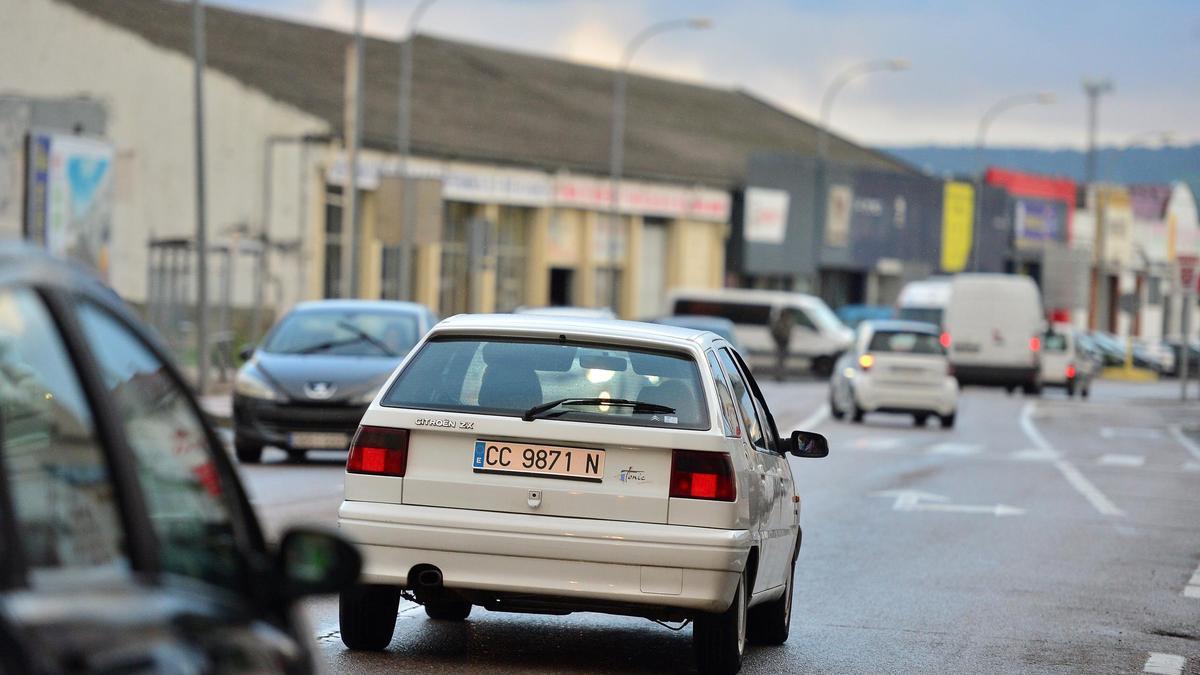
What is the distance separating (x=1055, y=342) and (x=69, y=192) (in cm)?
2668

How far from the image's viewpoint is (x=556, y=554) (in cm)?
797

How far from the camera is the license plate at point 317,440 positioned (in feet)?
62.3

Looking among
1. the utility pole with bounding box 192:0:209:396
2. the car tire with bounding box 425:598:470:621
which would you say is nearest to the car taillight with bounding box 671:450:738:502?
the car tire with bounding box 425:598:470:621

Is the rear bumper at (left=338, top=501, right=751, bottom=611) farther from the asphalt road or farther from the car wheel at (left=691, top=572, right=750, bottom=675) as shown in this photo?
the asphalt road

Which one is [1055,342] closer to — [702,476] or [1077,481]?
[1077,481]

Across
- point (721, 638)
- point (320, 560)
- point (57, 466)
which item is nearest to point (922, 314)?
point (721, 638)

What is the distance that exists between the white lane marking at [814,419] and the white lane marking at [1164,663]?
61.7 feet

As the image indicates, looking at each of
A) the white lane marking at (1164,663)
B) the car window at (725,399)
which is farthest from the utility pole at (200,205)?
the white lane marking at (1164,663)

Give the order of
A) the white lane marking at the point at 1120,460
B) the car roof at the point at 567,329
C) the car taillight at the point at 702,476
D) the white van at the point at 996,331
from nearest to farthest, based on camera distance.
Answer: the car taillight at the point at 702,476 < the car roof at the point at 567,329 < the white lane marking at the point at 1120,460 < the white van at the point at 996,331

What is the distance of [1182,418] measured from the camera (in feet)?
134

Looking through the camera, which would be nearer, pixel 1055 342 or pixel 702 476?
pixel 702 476

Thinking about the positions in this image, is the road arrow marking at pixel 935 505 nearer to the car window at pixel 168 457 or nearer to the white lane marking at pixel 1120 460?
the white lane marking at pixel 1120 460

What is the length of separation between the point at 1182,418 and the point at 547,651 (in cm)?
3387

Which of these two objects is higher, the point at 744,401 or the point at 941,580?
the point at 744,401
